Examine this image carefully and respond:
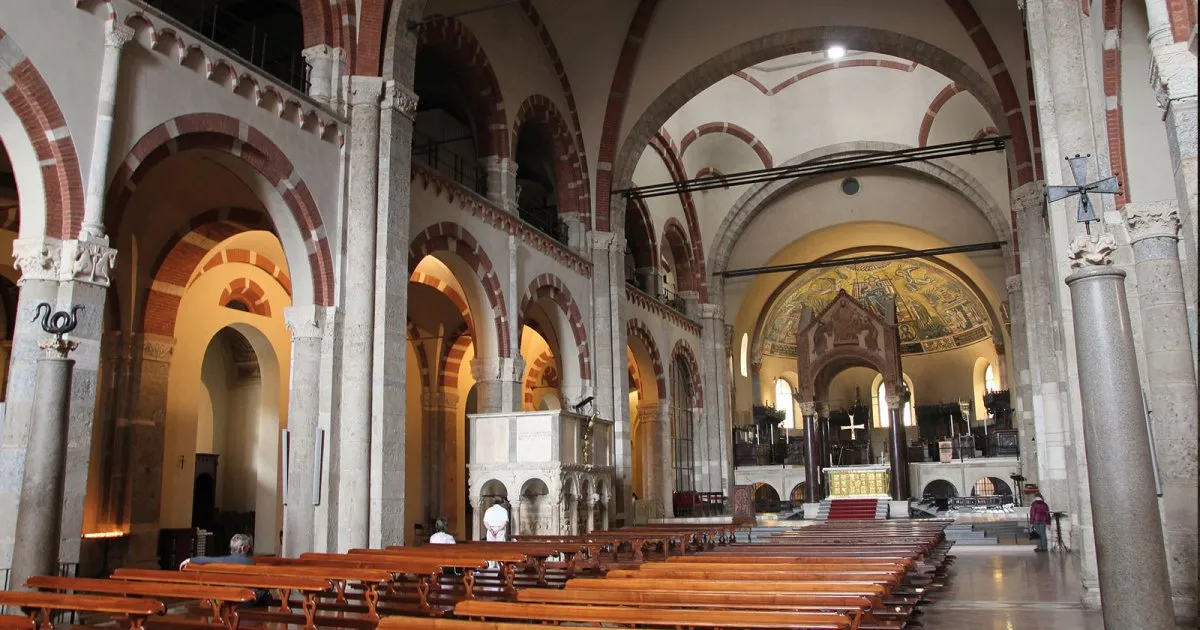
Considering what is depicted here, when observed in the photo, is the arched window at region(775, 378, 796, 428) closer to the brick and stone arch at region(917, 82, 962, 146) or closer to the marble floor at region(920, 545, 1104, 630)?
the brick and stone arch at region(917, 82, 962, 146)

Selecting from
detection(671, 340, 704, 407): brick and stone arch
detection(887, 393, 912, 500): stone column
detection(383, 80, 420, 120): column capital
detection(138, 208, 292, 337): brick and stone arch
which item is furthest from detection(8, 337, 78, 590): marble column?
detection(887, 393, 912, 500): stone column

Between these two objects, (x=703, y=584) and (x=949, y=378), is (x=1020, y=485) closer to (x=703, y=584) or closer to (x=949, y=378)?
(x=949, y=378)

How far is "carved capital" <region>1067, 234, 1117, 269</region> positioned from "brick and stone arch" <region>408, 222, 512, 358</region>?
1002cm

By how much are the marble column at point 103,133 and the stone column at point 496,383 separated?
7.51 meters

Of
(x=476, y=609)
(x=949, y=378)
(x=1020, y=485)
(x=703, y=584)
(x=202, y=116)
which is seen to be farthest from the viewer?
(x=949, y=378)

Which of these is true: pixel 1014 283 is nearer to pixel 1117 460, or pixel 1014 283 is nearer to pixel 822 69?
pixel 822 69

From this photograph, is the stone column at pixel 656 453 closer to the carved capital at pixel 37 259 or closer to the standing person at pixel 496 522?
the standing person at pixel 496 522

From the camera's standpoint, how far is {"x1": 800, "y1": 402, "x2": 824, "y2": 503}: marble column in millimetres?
26078

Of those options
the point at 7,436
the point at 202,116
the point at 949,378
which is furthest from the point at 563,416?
the point at 949,378

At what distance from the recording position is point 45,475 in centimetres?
676

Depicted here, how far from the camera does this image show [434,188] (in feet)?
45.6

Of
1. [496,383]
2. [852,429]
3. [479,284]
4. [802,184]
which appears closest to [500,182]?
[479,284]

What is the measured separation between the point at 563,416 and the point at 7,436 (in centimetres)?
728

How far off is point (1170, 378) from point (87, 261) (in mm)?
9063
